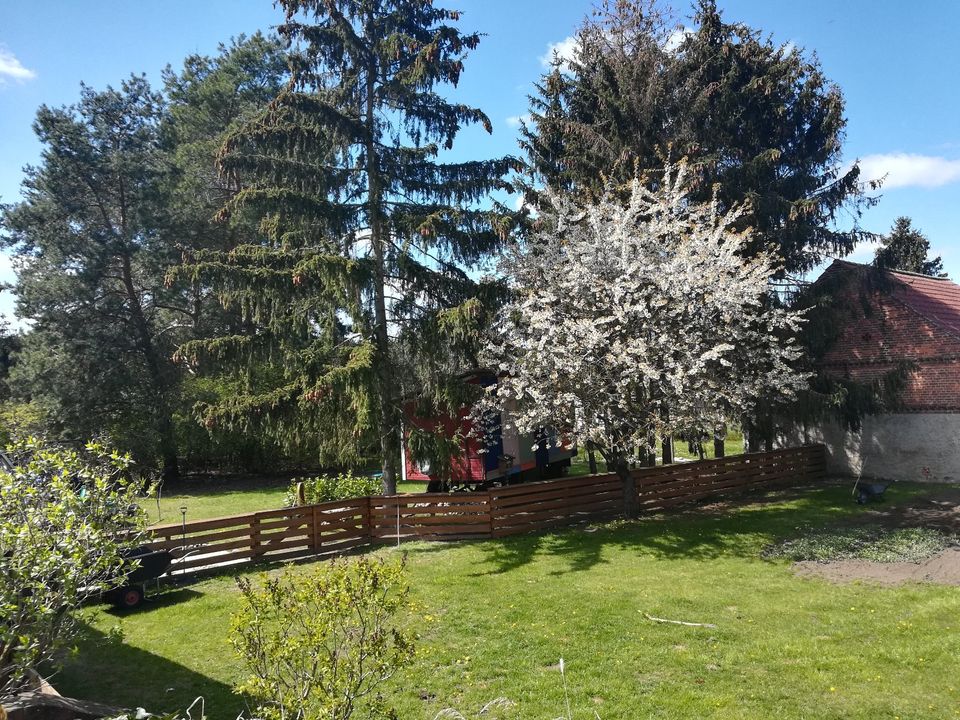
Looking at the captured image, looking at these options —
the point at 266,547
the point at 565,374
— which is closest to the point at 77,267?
the point at 266,547

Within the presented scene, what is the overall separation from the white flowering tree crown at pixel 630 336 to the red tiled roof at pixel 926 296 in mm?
Answer: 7365

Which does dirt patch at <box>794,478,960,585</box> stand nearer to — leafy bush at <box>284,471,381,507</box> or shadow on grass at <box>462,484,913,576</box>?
shadow on grass at <box>462,484,913,576</box>

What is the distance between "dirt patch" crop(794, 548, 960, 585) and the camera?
929 centimetres

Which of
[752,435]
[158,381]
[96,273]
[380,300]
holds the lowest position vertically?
[752,435]

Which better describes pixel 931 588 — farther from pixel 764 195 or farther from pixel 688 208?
pixel 764 195

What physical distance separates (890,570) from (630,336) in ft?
19.2

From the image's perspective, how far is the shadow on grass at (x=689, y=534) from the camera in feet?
36.6

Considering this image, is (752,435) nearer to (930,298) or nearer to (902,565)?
(930,298)

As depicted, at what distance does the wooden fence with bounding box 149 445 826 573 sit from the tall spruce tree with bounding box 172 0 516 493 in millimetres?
1356

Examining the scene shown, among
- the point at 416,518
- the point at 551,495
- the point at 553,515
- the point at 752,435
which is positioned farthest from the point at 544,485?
the point at 752,435

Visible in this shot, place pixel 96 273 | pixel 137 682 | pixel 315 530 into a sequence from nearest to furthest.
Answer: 1. pixel 137 682
2. pixel 315 530
3. pixel 96 273

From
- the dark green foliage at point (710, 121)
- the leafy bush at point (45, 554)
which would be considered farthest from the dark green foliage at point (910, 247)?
the leafy bush at point (45, 554)

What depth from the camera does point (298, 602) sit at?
3.88 meters

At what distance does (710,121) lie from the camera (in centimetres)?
1678
